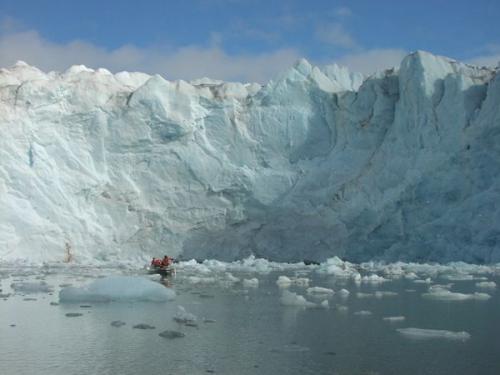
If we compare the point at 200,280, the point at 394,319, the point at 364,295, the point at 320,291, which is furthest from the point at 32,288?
the point at 394,319

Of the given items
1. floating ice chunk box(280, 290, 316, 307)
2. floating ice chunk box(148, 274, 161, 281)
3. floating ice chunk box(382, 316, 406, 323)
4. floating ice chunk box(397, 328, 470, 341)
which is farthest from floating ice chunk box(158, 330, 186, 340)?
floating ice chunk box(148, 274, 161, 281)

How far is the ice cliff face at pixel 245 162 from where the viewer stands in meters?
20.2

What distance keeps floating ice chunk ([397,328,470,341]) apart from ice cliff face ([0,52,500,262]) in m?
12.6

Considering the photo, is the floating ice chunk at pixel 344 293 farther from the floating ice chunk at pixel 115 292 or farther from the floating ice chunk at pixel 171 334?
the floating ice chunk at pixel 171 334

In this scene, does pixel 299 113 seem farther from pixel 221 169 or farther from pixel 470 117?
pixel 470 117

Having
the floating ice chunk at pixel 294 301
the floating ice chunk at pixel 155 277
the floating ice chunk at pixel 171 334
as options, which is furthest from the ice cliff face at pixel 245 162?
Answer: the floating ice chunk at pixel 171 334

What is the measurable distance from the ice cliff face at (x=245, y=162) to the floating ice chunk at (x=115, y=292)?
1139cm

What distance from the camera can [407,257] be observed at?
19156mm

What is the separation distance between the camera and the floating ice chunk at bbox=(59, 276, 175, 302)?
9.33 meters

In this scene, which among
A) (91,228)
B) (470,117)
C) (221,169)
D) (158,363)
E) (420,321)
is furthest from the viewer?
→ (221,169)

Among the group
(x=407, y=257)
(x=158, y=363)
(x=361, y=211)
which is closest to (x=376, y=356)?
(x=158, y=363)

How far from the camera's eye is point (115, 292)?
9.41 metres

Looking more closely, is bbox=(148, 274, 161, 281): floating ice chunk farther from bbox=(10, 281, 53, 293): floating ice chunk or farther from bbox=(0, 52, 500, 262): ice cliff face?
bbox=(0, 52, 500, 262): ice cliff face

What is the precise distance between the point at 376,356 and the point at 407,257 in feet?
46.1
